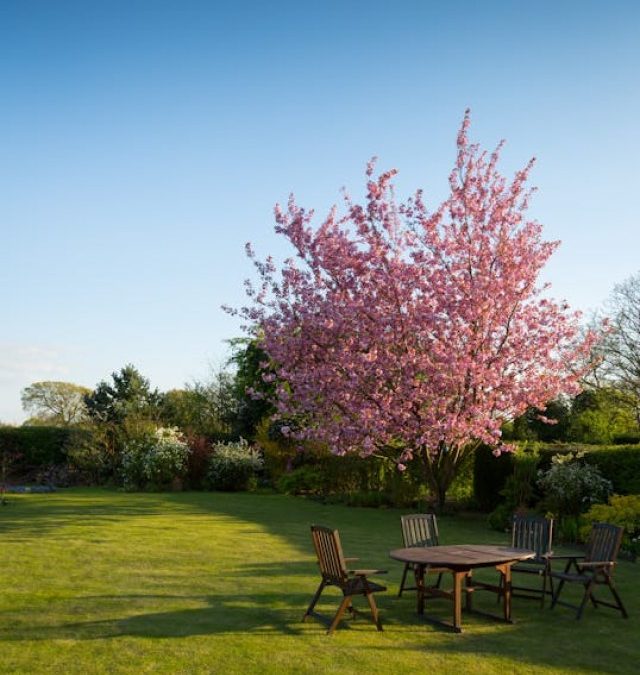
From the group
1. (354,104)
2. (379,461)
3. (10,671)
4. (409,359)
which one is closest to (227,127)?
(354,104)

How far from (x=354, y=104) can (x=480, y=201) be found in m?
5.54

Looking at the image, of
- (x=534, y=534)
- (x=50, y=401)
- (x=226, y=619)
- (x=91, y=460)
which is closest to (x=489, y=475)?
(x=534, y=534)

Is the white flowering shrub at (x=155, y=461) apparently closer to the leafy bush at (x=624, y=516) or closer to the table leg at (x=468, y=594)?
the leafy bush at (x=624, y=516)

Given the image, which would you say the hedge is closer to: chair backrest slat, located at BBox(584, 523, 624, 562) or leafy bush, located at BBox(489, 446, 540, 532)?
leafy bush, located at BBox(489, 446, 540, 532)

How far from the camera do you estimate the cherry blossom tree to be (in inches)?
649

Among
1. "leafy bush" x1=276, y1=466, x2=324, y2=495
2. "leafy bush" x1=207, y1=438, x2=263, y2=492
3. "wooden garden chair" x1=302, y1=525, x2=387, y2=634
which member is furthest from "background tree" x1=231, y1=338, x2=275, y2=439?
"wooden garden chair" x1=302, y1=525, x2=387, y2=634

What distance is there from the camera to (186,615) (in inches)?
307

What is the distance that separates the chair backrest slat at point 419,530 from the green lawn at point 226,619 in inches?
28.8

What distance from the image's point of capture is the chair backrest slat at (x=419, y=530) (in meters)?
9.44

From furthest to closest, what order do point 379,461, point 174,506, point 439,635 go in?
1. point 379,461
2. point 174,506
3. point 439,635

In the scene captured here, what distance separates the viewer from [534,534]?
939 cm

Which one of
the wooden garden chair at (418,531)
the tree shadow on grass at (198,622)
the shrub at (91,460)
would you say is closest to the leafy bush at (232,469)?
the shrub at (91,460)

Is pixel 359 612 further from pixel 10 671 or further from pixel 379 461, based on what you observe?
pixel 379 461

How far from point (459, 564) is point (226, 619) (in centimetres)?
254
